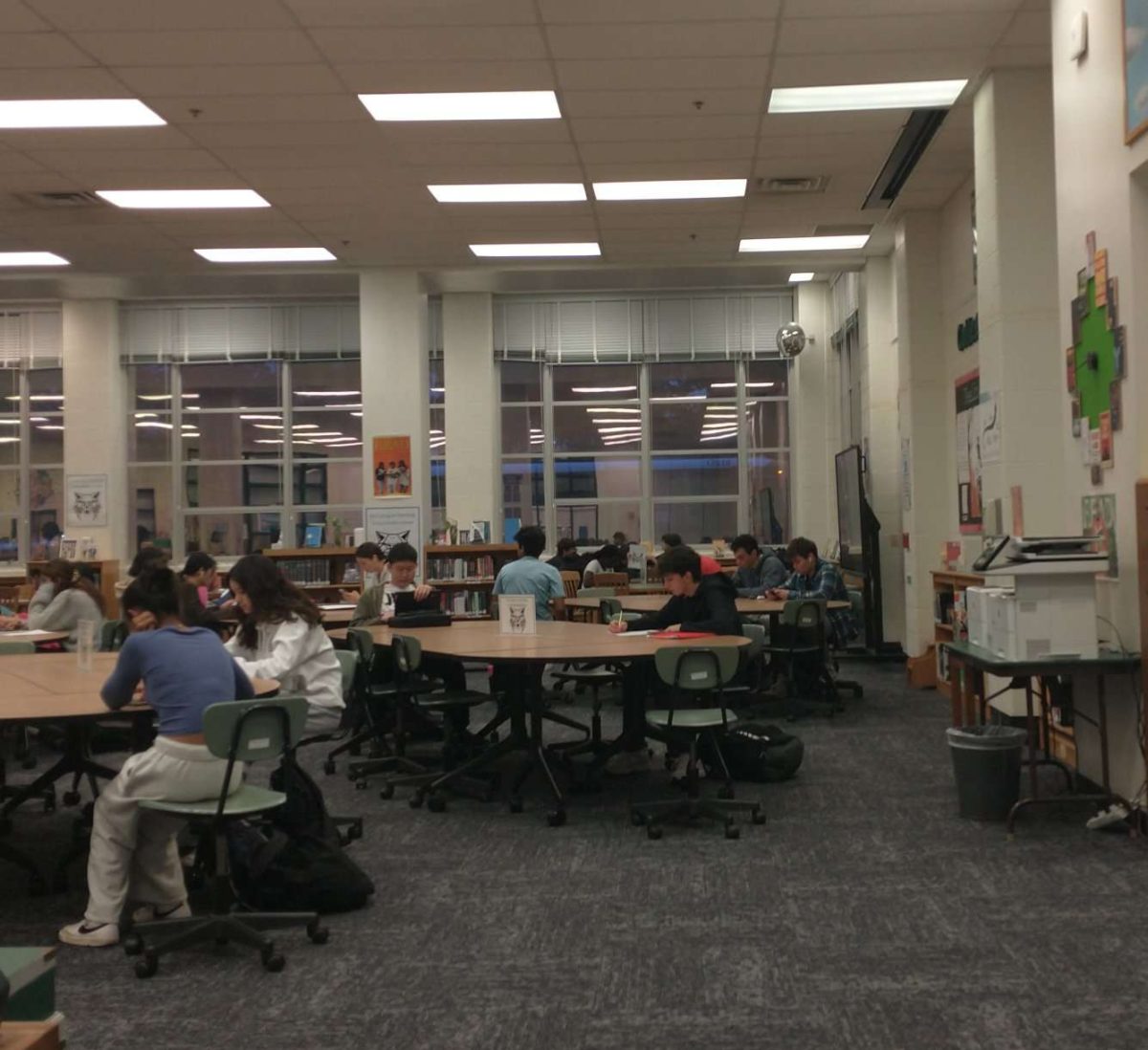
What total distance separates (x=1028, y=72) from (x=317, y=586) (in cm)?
794

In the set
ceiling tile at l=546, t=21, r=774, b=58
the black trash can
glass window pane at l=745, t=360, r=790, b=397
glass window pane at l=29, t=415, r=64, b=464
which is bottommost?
the black trash can

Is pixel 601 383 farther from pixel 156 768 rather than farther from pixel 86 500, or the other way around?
pixel 156 768

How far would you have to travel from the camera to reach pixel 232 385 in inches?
572

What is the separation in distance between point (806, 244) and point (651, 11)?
5295mm

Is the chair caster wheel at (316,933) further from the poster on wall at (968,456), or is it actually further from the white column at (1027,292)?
the poster on wall at (968,456)

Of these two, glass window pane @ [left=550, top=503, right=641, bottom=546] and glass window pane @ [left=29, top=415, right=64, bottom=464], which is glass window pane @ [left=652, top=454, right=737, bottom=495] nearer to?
glass window pane @ [left=550, top=503, right=641, bottom=546]

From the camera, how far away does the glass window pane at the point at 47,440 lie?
14.3 m

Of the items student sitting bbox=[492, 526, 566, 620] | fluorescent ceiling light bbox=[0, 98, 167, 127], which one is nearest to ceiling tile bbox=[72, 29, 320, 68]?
fluorescent ceiling light bbox=[0, 98, 167, 127]

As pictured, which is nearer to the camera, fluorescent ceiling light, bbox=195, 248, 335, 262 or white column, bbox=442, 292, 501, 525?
fluorescent ceiling light, bbox=195, 248, 335, 262

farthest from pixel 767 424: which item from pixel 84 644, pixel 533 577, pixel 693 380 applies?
pixel 84 644

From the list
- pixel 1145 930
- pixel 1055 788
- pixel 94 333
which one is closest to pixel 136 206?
pixel 94 333

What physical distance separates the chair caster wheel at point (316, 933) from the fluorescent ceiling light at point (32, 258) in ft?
28.8

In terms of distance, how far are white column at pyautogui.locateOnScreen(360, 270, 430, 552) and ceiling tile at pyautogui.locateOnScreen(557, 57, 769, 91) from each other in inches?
193

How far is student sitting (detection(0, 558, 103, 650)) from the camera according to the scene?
7.89 metres
